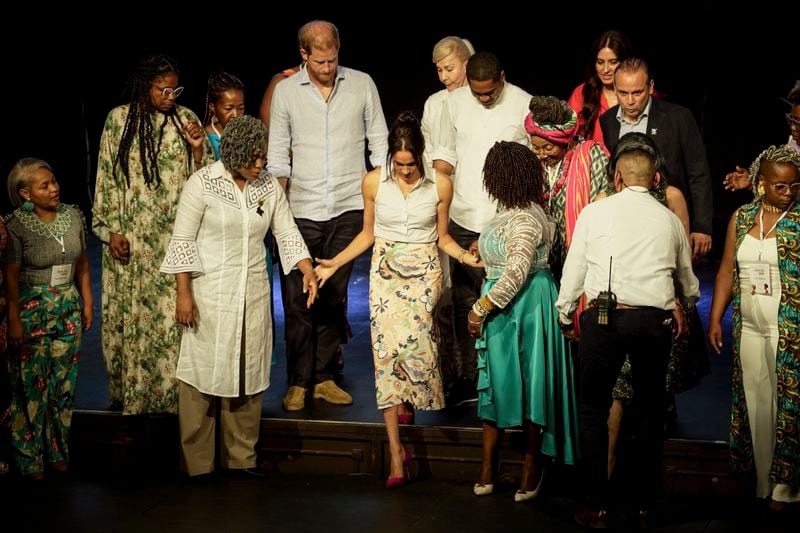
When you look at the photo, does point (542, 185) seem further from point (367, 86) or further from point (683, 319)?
point (367, 86)

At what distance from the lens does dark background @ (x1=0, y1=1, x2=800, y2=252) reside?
27.0 ft

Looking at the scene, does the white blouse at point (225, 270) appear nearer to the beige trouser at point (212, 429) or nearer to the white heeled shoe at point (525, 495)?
the beige trouser at point (212, 429)

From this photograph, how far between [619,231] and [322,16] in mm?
4829

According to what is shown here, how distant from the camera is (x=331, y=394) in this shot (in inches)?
214

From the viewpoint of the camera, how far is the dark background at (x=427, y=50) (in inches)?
324

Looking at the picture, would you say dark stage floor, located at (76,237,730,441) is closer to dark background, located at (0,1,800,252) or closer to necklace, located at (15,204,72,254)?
necklace, located at (15,204,72,254)

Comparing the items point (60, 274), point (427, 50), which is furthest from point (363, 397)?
point (427, 50)

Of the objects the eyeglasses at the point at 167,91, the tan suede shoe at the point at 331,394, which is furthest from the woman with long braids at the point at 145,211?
the tan suede shoe at the point at 331,394

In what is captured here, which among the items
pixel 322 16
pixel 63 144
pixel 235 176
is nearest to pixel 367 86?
pixel 235 176

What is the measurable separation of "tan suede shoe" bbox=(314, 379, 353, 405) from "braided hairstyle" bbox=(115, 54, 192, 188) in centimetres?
118

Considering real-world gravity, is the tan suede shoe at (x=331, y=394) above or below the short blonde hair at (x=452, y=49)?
below

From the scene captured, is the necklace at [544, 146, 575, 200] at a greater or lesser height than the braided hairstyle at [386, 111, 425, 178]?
lesser

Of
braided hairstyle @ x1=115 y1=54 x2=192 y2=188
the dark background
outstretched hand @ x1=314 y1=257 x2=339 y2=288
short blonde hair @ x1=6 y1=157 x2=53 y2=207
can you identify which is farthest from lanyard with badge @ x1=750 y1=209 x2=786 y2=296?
the dark background

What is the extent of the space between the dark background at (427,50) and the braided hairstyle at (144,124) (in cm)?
354
